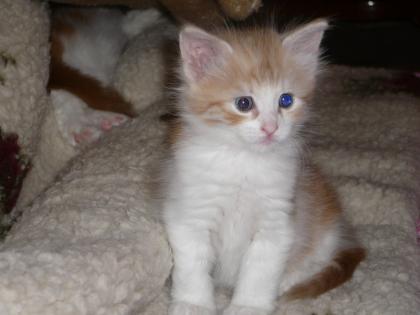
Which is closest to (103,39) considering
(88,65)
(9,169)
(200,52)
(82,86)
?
(88,65)

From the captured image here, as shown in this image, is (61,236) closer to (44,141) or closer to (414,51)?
(44,141)

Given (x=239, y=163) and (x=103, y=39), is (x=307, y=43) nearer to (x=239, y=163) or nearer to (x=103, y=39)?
(x=239, y=163)

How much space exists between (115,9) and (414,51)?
1.53 metres

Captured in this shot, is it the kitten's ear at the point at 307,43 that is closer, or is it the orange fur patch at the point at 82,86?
the kitten's ear at the point at 307,43

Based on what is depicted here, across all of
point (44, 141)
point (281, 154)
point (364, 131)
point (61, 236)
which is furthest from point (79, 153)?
point (364, 131)

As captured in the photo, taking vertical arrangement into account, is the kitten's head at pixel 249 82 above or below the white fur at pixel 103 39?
above

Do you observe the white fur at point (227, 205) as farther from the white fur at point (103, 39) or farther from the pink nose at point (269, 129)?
the white fur at point (103, 39)

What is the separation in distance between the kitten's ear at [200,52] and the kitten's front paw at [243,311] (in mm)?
568

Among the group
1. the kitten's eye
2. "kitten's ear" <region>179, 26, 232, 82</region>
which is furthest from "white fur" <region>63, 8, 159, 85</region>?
the kitten's eye

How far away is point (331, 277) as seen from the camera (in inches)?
66.5

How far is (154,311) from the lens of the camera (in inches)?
62.4

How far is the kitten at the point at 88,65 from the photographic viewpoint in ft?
7.38

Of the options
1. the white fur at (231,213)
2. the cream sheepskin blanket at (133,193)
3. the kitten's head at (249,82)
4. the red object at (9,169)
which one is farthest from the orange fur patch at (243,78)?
the red object at (9,169)

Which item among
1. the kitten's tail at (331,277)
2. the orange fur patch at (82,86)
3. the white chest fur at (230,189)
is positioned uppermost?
the white chest fur at (230,189)
